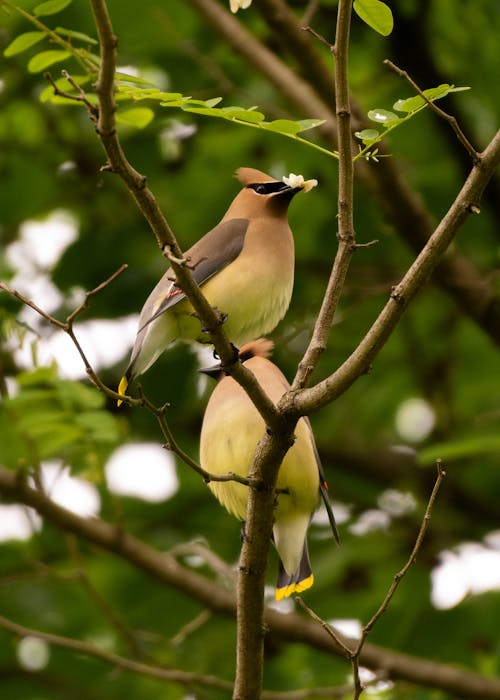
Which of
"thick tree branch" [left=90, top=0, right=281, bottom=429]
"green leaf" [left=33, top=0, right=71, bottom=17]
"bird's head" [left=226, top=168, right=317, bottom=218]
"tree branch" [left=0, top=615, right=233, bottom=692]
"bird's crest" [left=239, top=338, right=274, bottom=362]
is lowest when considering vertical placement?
"thick tree branch" [left=90, top=0, right=281, bottom=429]

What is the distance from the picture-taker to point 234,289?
4453 millimetres

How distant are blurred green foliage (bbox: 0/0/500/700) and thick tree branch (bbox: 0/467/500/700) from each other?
54 centimetres

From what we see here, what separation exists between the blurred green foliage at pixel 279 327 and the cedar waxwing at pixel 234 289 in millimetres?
1692

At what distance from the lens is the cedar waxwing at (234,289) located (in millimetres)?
4344

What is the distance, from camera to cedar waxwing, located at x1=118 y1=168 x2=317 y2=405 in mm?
4344

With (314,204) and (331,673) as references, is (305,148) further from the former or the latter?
(331,673)

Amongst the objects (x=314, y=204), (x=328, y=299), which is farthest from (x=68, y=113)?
(x=328, y=299)

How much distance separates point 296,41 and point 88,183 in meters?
1.96

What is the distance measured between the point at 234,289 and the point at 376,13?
1.46 metres

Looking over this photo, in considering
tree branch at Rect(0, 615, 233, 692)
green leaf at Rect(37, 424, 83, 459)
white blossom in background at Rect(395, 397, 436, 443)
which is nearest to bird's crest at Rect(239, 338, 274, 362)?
green leaf at Rect(37, 424, 83, 459)

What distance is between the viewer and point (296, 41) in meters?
5.98

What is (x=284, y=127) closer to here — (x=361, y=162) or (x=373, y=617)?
(x=373, y=617)

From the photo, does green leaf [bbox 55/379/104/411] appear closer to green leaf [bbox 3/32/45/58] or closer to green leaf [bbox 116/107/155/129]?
green leaf [bbox 116/107/155/129]

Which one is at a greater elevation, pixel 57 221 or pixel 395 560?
pixel 57 221
